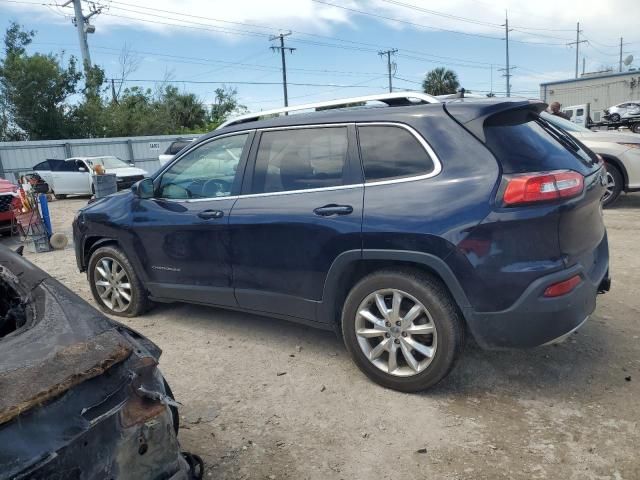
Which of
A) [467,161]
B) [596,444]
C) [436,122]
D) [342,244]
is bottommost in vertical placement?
[596,444]

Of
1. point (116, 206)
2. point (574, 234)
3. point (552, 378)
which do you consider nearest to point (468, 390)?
point (552, 378)

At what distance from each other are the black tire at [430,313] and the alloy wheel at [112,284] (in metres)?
2.43

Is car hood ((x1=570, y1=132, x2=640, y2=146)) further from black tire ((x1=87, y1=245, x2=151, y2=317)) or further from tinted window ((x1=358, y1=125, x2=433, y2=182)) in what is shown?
black tire ((x1=87, y1=245, x2=151, y2=317))

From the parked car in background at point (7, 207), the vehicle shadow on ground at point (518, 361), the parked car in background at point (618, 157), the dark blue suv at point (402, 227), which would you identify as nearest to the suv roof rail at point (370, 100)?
the dark blue suv at point (402, 227)

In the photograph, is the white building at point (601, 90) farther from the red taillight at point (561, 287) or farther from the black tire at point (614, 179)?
the red taillight at point (561, 287)

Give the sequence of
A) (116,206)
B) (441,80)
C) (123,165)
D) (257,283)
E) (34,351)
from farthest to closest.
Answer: (441,80)
(123,165)
(116,206)
(257,283)
(34,351)

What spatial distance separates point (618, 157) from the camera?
810cm

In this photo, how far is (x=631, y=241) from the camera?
6492 millimetres

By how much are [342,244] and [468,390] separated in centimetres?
124

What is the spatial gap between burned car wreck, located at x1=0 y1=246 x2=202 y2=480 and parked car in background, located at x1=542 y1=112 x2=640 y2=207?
7.84 m

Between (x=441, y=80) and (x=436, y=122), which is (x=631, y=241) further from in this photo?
(x=441, y=80)

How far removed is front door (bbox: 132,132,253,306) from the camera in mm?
3895

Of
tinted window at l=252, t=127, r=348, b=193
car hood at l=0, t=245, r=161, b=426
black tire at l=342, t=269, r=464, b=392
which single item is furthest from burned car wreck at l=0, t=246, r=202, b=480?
tinted window at l=252, t=127, r=348, b=193

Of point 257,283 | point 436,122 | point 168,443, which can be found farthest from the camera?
point 257,283
